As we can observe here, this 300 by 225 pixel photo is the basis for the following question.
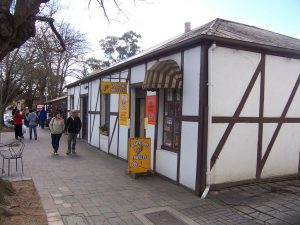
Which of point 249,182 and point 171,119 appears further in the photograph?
point 171,119

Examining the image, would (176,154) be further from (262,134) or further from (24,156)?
(24,156)

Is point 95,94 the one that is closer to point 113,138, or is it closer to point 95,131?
point 95,131

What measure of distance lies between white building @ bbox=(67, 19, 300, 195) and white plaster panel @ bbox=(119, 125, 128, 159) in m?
1.88

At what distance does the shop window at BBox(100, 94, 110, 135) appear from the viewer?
13419 mm

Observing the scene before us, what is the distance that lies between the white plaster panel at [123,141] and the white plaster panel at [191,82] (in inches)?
153

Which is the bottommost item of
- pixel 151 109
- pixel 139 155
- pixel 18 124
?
pixel 139 155

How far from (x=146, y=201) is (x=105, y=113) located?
7896 mm

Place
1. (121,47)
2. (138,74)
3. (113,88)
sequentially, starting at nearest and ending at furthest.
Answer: (138,74) < (113,88) < (121,47)

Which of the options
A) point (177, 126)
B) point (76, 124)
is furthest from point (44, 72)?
point (177, 126)

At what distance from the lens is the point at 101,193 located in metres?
7.14

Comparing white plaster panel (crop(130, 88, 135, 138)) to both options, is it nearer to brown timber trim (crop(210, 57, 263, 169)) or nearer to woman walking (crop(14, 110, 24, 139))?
brown timber trim (crop(210, 57, 263, 169))

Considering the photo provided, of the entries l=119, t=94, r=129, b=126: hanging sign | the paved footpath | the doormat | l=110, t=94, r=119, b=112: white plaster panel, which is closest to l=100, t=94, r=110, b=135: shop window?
l=110, t=94, r=119, b=112: white plaster panel

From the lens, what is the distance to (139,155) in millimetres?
8664

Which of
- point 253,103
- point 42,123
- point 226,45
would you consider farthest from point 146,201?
point 42,123
